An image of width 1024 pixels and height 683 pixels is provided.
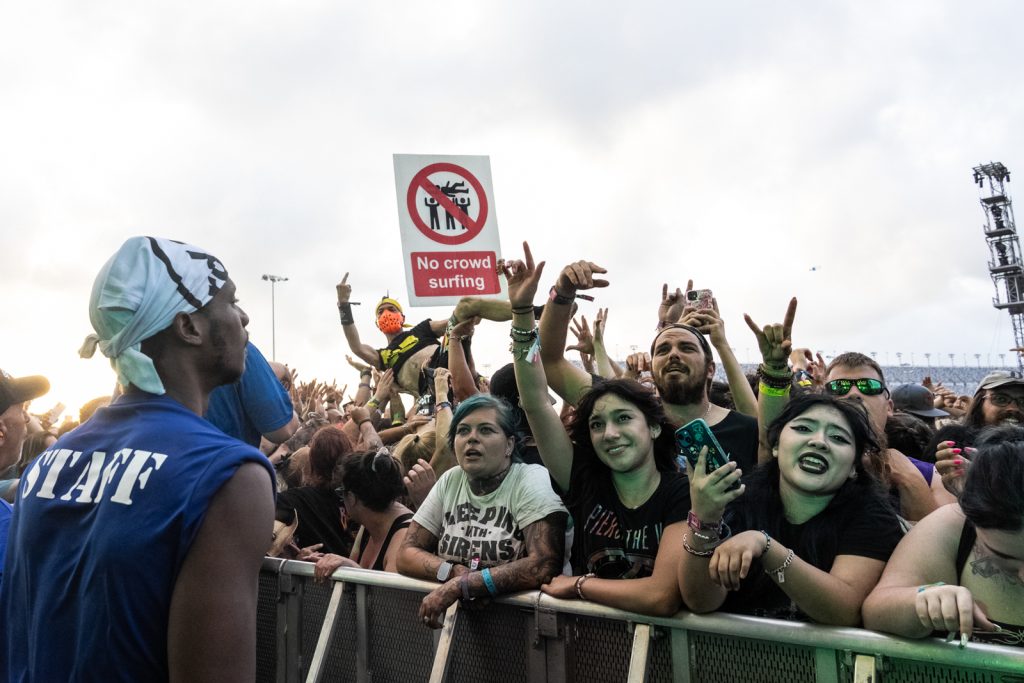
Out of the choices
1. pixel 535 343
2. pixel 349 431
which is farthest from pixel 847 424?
pixel 349 431

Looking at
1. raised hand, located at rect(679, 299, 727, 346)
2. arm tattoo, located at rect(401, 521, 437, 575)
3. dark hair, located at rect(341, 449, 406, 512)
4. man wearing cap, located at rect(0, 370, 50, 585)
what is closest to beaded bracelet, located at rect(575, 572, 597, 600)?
arm tattoo, located at rect(401, 521, 437, 575)

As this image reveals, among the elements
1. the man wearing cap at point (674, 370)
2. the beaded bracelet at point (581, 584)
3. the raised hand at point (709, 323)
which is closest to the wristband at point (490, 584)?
the beaded bracelet at point (581, 584)

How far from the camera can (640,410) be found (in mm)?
3547

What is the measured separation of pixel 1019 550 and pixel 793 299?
1.61m

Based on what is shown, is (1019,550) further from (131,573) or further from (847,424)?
(131,573)

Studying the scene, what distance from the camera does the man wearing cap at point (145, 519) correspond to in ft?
5.33

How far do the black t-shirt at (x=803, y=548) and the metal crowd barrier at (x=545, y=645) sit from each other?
224 millimetres

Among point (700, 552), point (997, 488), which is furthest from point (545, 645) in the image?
point (997, 488)

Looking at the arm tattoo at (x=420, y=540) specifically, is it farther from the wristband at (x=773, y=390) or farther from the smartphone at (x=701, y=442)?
the wristband at (x=773, y=390)

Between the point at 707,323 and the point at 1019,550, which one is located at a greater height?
the point at 707,323

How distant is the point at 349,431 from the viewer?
7.04 metres

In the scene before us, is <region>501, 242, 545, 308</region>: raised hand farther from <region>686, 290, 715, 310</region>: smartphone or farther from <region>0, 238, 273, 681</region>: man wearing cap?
<region>0, 238, 273, 681</region>: man wearing cap

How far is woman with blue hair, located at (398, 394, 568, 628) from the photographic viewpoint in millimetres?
3355

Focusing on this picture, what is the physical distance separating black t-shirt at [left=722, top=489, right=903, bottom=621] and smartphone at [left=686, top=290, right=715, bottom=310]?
6.86 feet
